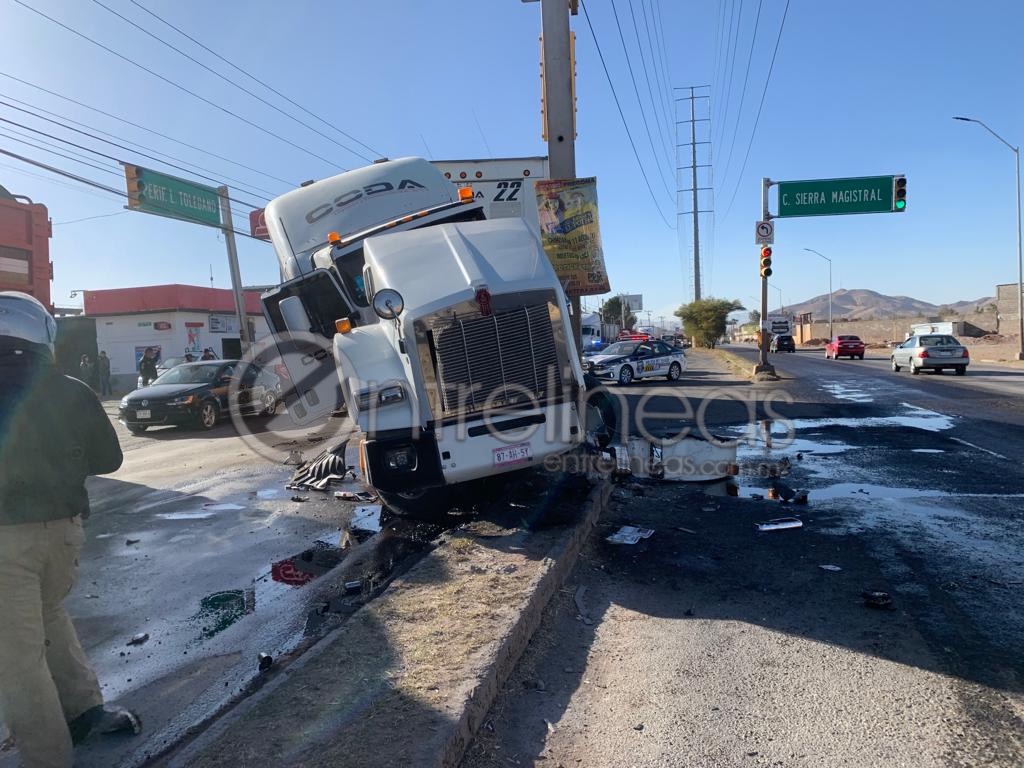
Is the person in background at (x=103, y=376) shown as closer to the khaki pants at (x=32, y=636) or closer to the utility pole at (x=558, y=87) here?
the utility pole at (x=558, y=87)

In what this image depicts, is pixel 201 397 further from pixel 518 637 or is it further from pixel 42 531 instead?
pixel 518 637

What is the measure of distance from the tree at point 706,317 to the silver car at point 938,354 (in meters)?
34.2

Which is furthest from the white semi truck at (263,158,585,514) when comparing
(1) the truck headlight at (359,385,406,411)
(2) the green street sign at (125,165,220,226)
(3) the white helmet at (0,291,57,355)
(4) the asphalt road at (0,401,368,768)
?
(2) the green street sign at (125,165,220,226)

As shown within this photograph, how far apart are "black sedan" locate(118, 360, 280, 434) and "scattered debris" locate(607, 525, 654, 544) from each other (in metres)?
11.4

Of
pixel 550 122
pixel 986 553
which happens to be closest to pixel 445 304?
pixel 986 553

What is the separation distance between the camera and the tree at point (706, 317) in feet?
197

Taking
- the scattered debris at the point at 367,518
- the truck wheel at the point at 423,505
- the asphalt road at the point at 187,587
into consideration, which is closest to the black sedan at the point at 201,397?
the asphalt road at the point at 187,587

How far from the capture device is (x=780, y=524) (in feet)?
20.8

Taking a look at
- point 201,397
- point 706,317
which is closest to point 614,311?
point 706,317

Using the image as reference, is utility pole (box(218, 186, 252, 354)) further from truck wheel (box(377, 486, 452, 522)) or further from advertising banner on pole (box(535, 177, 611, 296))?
truck wheel (box(377, 486, 452, 522))

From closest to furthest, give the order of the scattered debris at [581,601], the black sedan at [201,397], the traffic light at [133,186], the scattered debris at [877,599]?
the scattered debris at [877,599] → the scattered debris at [581,601] → the black sedan at [201,397] → the traffic light at [133,186]

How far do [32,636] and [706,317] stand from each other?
199 feet

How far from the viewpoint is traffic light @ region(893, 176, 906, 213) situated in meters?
22.1

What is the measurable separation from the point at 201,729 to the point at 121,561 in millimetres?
3382
